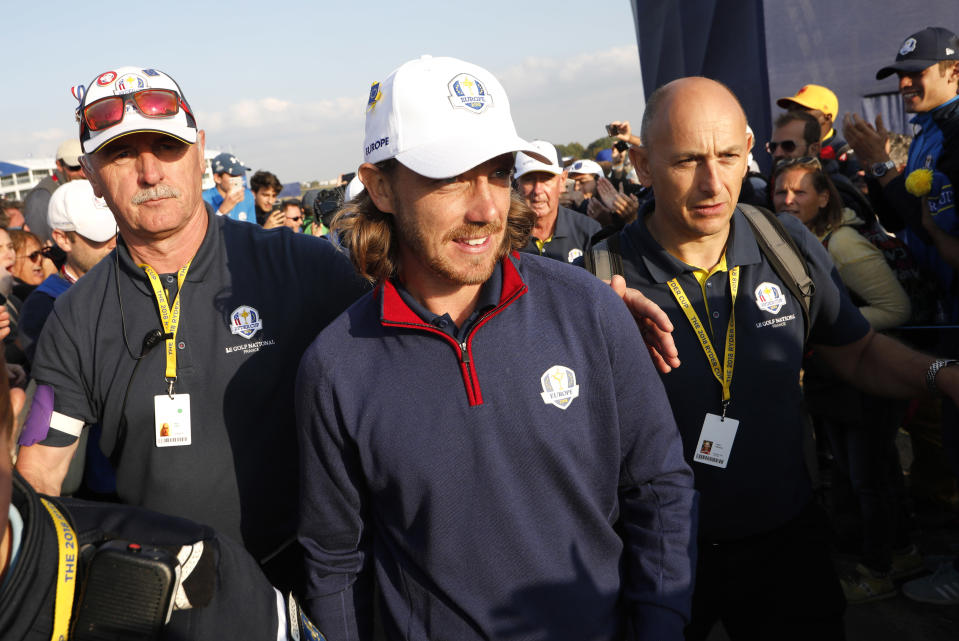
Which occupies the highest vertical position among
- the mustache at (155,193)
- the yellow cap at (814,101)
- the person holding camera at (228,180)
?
the person holding camera at (228,180)

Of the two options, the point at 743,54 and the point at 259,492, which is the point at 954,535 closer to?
the point at 259,492

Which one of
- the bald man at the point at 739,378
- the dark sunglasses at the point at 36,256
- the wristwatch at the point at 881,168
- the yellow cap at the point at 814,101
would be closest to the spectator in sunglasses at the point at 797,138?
the wristwatch at the point at 881,168

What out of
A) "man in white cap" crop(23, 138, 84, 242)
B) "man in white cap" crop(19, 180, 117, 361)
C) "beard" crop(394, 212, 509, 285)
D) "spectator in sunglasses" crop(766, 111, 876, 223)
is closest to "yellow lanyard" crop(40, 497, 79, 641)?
"beard" crop(394, 212, 509, 285)

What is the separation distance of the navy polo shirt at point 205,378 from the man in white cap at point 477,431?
0.54 meters

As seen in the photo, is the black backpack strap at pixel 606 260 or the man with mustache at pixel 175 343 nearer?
the man with mustache at pixel 175 343

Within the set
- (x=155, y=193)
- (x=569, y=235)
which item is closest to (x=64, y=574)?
(x=155, y=193)

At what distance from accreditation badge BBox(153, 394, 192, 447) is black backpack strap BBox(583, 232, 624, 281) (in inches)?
60.1

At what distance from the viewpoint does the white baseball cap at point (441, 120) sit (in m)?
1.85

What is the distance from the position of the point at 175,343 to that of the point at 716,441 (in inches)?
74.8

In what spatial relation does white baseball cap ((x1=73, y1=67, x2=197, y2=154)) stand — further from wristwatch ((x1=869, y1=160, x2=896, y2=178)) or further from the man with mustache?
wristwatch ((x1=869, y1=160, x2=896, y2=178))

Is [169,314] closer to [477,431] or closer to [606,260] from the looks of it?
[477,431]

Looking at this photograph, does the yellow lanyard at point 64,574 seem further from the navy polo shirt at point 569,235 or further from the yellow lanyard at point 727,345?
the navy polo shirt at point 569,235

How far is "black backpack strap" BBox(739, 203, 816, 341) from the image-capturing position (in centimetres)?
252

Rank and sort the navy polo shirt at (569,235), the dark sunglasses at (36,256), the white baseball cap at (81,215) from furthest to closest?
the navy polo shirt at (569,235), the dark sunglasses at (36,256), the white baseball cap at (81,215)
